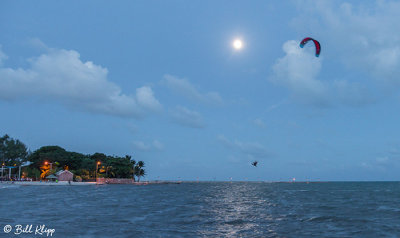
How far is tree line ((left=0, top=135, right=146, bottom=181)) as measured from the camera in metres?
135

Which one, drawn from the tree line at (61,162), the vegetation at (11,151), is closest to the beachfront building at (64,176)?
the tree line at (61,162)

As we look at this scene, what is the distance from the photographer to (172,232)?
1973 centimetres

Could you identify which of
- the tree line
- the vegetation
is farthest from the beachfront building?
the vegetation

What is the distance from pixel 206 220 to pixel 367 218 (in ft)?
49.2

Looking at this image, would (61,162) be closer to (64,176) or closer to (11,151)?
(11,151)

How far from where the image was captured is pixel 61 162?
15175 centimetres

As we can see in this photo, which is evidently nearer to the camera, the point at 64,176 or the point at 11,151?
the point at 64,176

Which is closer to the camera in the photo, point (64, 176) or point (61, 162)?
point (64, 176)

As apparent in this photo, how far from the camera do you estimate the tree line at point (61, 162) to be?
135 meters

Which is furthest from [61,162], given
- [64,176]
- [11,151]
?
[64,176]

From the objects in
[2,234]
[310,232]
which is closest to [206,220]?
[310,232]

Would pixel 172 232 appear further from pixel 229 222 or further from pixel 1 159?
pixel 1 159

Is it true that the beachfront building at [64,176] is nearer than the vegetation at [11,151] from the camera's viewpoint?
Yes

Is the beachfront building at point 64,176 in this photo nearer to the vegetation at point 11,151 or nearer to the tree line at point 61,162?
the tree line at point 61,162
